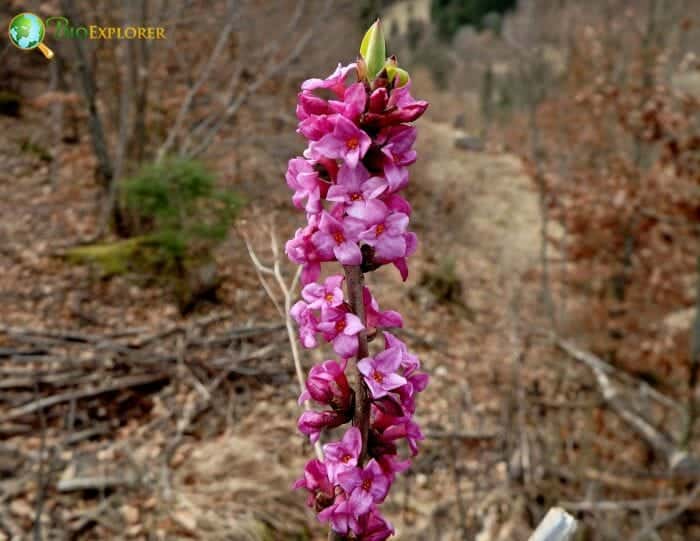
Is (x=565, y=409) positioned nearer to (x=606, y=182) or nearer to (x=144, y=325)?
(x=606, y=182)

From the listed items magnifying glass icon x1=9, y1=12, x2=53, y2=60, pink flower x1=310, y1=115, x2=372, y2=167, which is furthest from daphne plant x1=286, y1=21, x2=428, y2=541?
→ magnifying glass icon x1=9, y1=12, x2=53, y2=60

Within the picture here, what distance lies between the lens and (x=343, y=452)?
1122 millimetres

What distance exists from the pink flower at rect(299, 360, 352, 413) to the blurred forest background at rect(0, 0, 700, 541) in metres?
0.86

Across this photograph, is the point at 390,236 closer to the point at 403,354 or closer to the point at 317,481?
the point at 403,354

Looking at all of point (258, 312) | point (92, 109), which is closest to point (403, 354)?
point (258, 312)

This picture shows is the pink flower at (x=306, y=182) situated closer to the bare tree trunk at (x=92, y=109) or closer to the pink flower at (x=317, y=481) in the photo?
the pink flower at (x=317, y=481)

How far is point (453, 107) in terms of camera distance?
19969 mm

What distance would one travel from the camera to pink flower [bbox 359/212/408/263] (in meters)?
1.07

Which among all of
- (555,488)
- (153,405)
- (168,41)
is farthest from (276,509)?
(168,41)

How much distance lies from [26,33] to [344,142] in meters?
3.18

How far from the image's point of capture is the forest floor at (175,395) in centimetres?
355

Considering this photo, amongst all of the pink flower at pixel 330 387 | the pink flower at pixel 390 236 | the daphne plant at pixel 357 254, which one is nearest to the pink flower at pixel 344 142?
the daphne plant at pixel 357 254

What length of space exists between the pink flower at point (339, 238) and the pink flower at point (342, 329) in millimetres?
92

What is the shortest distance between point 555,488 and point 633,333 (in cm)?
285
